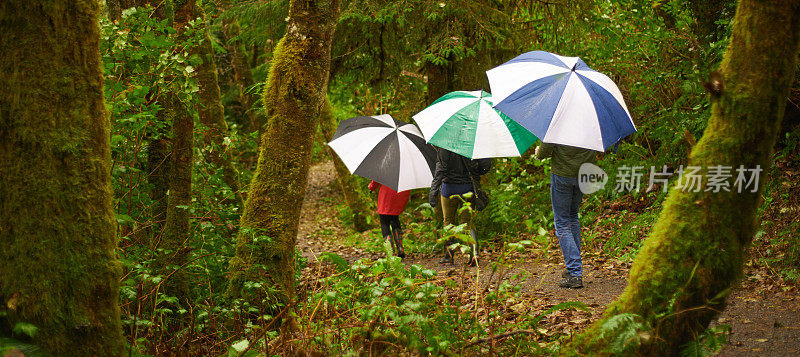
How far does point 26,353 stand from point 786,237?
738cm

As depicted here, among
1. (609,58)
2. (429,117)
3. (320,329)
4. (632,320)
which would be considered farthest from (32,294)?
(609,58)

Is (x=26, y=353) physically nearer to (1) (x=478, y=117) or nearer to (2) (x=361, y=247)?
(1) (x=478, y=117)

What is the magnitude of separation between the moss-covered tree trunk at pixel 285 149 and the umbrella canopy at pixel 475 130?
2.35 meters

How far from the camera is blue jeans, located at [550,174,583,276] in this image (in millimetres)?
5855

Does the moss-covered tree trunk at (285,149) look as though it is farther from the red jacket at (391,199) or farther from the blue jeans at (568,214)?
the red jacket at (391,199)

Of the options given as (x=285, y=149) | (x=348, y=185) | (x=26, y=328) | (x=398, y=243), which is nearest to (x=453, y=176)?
(x=398, y=243)

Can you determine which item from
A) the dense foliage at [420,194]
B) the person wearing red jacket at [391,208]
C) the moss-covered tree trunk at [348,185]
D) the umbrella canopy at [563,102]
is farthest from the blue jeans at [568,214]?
the moss-covered tree trunk at [348,185]

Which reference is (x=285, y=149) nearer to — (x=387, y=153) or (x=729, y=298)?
(x=387, y=153)

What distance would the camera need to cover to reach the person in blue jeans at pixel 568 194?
226 inches

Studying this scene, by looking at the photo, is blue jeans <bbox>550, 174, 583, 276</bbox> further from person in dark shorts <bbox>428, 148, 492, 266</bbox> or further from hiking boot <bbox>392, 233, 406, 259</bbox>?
hiking boot <bbox>392, 233, 406, 259</bbox>

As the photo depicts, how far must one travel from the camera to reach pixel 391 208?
8766 mm

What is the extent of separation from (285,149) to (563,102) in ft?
9.50

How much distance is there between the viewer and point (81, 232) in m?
2.63

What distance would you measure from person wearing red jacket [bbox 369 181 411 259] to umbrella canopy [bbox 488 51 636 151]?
328 cm
